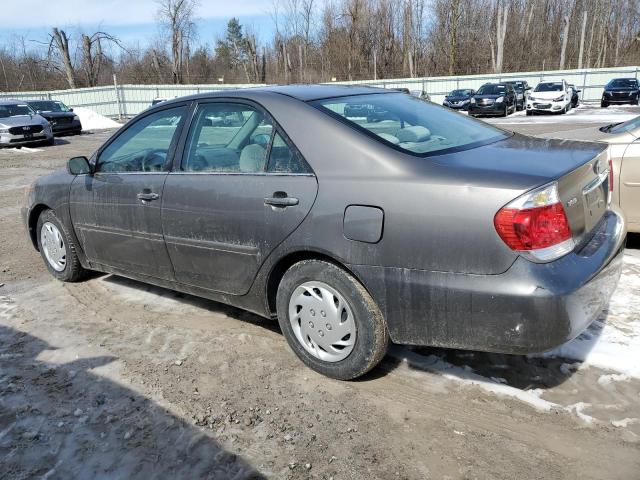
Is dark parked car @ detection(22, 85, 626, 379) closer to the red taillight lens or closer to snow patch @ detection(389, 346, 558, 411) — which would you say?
the red taillight lens

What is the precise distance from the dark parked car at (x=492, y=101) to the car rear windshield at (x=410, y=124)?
23842 mm

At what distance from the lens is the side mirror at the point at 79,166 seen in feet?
13.8

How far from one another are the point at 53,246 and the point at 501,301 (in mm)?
4032

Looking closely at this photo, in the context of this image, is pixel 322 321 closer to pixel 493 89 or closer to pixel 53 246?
pixel 53 246

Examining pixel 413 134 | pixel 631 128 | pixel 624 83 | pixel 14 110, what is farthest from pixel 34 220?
pixel 624 83

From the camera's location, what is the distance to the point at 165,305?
429cm

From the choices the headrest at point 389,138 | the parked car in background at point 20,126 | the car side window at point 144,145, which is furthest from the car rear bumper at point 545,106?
the headrest at point 389,138

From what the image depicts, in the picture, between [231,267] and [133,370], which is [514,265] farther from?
[133,370]

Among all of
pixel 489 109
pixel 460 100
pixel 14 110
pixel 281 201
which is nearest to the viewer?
pixel 281 201

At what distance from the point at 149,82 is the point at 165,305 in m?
50.2

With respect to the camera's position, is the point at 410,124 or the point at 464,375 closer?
the point at 464,375

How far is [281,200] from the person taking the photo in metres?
3.00

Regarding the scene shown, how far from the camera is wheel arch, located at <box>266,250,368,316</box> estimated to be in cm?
287

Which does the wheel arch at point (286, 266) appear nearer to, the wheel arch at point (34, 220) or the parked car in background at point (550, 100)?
the wheel arch at point (34, 220)
